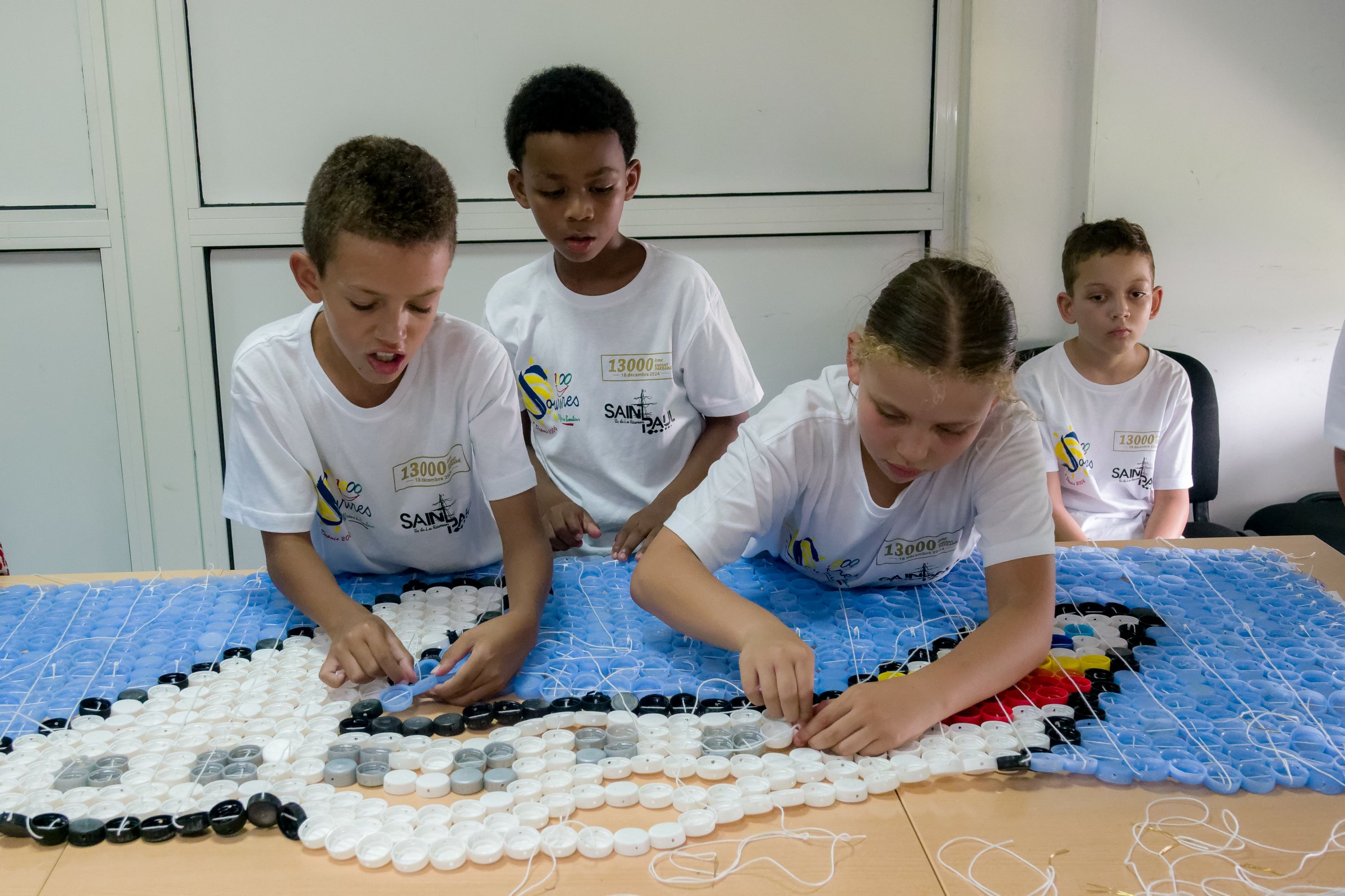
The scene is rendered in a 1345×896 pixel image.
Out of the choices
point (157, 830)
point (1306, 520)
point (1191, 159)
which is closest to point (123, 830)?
point (157, 830)

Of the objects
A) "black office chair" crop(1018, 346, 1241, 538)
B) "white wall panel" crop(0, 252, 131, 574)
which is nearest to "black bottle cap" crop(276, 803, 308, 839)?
"black office chair" crop(1018, 346, 1241, 538)

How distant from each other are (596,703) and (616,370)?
0.77 m

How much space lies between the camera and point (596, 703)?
3.06ft

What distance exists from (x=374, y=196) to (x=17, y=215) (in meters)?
1.70

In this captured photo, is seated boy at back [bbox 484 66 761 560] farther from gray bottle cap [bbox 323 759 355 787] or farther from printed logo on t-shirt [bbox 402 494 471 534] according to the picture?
gray bottle cap [bbox 323 759 355 787]

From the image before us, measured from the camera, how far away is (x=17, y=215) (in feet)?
7.30

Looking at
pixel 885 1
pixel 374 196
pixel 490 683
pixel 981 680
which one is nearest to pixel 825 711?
pixel 981 680

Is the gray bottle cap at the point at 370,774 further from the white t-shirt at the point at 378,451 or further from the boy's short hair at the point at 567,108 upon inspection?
the boy's short hair at the point at 567,108

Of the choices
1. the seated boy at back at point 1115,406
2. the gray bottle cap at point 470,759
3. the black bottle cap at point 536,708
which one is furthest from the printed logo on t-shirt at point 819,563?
the seated boy at back at point 1115,406

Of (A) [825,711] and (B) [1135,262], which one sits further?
(B) [1135,262]

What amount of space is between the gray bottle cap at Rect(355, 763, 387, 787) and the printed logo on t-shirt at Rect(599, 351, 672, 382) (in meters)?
0.88

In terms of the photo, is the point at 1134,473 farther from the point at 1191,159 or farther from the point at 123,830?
the point at 123,830

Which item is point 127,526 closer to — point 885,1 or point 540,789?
point 540,789

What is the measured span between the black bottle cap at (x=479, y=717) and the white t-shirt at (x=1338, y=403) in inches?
54.3
